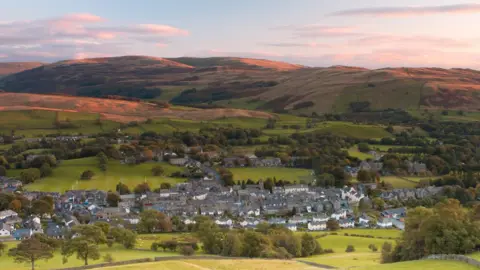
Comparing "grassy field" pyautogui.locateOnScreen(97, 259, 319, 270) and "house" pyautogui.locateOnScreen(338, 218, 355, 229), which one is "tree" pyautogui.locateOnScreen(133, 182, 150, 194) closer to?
"house" pyautogui.locateOnScreen(338, 218, 355, 229)

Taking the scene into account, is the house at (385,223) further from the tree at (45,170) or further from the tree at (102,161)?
the tree at (45,170)

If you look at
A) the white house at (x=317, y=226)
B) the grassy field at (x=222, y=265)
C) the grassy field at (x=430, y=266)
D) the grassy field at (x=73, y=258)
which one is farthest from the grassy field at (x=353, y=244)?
the grassy field at (x=430, y=266)

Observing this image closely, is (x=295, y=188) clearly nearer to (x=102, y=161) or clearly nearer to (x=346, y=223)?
(x=346, y=223)

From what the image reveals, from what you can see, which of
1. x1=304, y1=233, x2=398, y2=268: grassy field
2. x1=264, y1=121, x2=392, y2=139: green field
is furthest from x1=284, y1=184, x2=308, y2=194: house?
x1=264, y1=121, x2=392, y2=139: green field

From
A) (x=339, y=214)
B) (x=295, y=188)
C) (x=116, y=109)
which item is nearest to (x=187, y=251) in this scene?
(x=339, y=214)

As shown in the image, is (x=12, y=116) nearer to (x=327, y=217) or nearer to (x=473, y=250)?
(x=327, y=217)

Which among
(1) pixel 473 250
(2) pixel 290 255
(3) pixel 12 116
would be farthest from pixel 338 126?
(1) pixel 473 250

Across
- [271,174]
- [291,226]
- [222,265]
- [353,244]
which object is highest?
[222,265]
